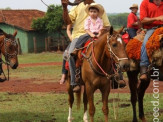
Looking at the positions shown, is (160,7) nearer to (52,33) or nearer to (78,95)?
(78,95)

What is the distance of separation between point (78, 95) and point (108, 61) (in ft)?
5.88

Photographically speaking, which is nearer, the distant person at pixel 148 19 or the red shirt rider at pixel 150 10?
the distant person at pixel 148 19

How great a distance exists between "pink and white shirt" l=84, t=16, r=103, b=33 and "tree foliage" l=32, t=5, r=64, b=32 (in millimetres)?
37475

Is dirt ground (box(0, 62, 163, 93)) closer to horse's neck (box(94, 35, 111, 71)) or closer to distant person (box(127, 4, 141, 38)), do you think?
distant person (box(127, 4, 141, 38))

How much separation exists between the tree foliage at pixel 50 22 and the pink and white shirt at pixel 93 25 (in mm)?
37475

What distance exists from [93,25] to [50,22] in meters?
37.9

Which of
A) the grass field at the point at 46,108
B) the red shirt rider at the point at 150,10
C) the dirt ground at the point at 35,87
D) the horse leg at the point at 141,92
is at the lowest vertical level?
the dirt ground at the point at 35,87

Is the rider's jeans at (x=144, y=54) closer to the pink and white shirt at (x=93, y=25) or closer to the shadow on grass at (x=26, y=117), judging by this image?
the pink and white shirt at (x=93, y=25)

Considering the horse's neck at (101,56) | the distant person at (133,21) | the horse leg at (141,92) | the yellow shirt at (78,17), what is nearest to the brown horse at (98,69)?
the horse's neck at (101,56)

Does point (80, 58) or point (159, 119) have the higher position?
point (80, 58)

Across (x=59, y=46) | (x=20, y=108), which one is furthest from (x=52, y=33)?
(x=20, y=108)

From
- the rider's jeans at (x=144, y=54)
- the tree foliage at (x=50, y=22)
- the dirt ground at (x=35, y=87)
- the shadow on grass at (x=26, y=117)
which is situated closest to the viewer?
the rider's jeans at (x=144, y=54)

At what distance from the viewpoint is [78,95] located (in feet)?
36.2

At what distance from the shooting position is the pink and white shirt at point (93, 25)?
9.99 m
